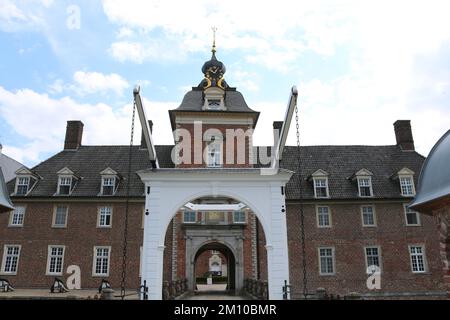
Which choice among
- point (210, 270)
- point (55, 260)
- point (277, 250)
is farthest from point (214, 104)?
point (210, 270)

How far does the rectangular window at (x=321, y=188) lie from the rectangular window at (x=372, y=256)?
432 centimetres

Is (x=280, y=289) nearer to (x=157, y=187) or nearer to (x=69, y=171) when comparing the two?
(x=157, y=187)

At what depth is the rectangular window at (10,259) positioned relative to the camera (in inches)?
922

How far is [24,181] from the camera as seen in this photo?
83.3ft

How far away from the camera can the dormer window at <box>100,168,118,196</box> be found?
25123 mm

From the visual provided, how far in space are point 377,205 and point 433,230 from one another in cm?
376

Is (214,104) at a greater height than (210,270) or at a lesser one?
greater

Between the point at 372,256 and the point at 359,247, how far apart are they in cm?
98

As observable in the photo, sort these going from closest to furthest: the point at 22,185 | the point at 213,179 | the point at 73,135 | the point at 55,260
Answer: the point at 213,179
the point at 55,260
the point at 22,185
the point at 73,135

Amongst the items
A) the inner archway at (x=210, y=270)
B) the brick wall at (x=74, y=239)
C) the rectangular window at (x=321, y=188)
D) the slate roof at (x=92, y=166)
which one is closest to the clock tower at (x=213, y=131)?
the slate roof at (x=92, y=166)

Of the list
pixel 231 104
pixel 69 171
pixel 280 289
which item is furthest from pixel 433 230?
pixel 69 171

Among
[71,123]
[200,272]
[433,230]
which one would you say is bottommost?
[200,272]

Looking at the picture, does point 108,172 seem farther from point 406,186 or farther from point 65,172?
point 406,186

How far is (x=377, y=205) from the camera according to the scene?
2442 centimetres
